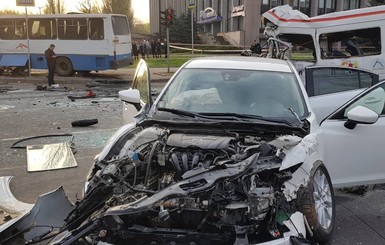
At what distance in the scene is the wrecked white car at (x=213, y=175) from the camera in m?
2.77

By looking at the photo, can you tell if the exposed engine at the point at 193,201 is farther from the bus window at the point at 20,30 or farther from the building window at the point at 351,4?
the building window at the point at 351,4

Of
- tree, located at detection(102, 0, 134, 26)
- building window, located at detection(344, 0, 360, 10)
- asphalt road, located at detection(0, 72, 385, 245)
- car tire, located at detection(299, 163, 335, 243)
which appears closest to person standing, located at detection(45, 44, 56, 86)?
asphalt road, located at detection(0, 72, 385, 245)

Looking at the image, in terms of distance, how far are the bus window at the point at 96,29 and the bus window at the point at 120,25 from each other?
0.61m

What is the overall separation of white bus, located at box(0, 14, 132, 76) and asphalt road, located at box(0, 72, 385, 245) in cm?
365

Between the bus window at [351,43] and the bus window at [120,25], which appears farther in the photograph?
the bus window at [120,25]

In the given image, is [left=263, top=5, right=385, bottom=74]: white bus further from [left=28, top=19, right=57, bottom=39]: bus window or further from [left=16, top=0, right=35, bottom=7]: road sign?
[left=28, top=19, right=57, bottom=39]: bus window

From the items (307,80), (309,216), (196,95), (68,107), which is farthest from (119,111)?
(309,216)

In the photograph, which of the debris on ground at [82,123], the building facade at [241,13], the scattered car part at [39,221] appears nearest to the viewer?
the scattered car part at [39,221]

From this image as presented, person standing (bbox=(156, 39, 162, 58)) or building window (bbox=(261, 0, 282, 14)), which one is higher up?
building window (bbox=(261, 0, 282, 14))

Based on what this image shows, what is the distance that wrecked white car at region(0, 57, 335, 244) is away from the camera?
109 inches

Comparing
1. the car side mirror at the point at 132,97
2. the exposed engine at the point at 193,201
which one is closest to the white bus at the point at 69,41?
the car side mirror at the point at 132,97

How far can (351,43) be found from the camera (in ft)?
39.4

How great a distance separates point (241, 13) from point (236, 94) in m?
40.0

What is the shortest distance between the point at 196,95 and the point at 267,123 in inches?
41.2
